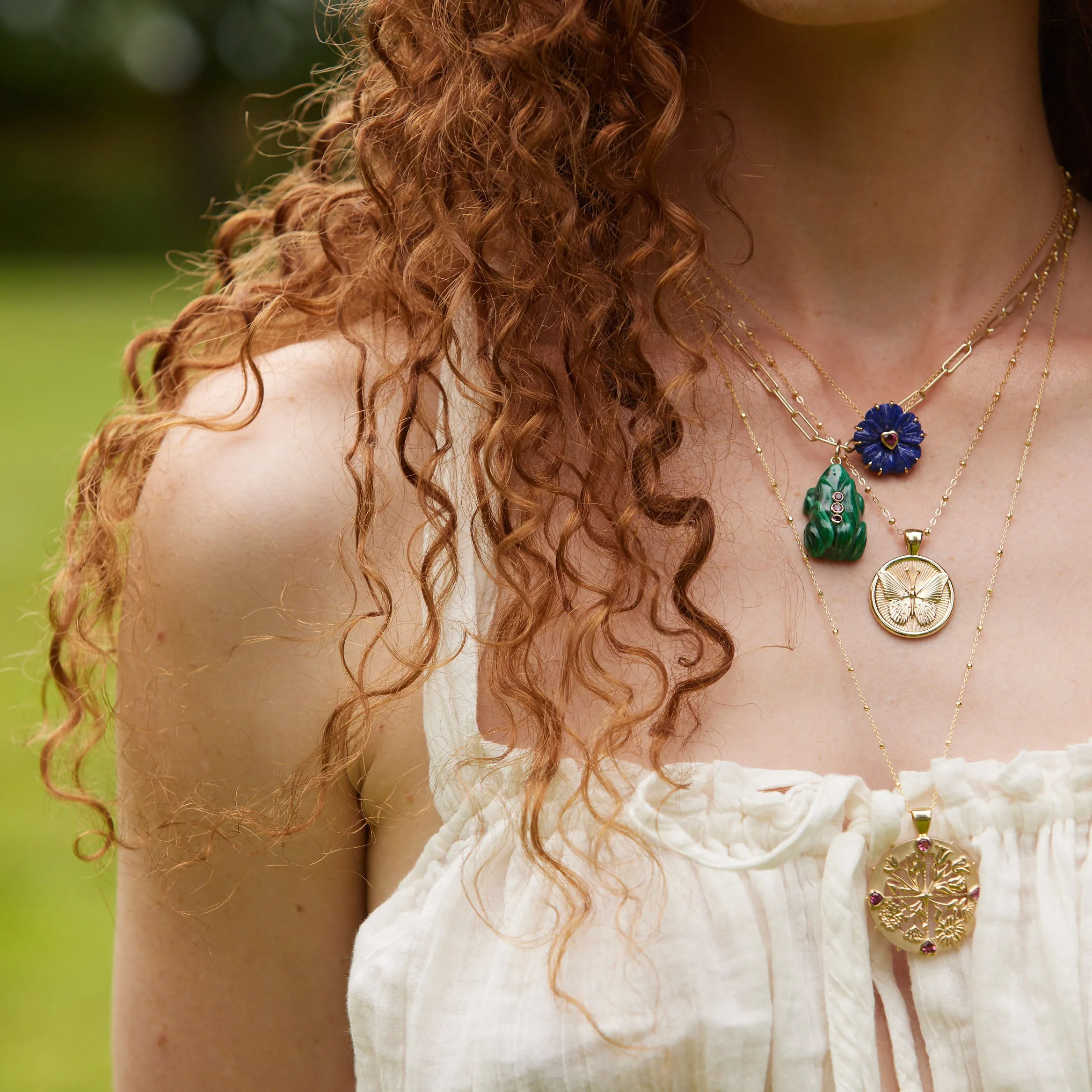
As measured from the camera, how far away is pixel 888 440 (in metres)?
1.32

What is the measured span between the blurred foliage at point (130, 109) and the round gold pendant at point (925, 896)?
16.6 meters

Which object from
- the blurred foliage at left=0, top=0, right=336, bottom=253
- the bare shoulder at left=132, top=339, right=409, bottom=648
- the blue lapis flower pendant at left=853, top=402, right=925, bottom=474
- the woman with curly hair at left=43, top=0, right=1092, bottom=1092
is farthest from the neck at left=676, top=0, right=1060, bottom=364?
the blurred foliage at left=0, top=0, right=336, bottom=253

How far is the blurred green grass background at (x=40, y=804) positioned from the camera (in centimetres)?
384

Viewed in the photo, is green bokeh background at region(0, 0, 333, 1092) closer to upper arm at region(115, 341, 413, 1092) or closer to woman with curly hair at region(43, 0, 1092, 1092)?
upper arm at region(115, 341, 413, 1092)

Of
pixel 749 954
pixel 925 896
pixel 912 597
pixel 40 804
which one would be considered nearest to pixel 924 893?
pixel 925 896

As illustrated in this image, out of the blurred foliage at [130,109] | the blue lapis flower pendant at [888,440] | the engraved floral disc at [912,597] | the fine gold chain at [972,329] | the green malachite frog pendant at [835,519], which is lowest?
the engraved floral disc at [912,597]

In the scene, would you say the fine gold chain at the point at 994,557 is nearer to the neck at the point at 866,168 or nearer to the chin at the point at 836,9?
the neck at the point at 866,168

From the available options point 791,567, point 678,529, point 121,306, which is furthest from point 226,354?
point 121,306

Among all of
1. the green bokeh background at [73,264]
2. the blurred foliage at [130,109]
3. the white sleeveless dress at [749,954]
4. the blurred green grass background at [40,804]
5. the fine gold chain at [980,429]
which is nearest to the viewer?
the white sleeveless dress at [749,954]

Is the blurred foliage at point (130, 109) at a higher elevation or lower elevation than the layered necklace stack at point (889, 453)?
higher

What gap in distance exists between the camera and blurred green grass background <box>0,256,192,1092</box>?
3.84 meters

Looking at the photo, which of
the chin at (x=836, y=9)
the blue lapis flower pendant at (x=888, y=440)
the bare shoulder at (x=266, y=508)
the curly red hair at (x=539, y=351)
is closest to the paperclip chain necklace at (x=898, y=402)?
the blue lapis flower pendant at (x=888, y=440)

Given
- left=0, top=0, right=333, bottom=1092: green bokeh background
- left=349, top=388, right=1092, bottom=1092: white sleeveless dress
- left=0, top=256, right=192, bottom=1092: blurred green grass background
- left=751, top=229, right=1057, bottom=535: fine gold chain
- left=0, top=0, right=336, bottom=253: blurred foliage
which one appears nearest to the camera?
left=349, top=388, right=1092, bottom=1092: white sleeveless dress

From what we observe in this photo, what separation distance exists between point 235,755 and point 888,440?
2.33ft
